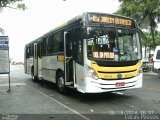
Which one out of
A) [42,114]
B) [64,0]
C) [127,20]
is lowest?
[42,114]

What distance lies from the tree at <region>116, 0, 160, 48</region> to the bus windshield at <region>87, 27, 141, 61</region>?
620 inches

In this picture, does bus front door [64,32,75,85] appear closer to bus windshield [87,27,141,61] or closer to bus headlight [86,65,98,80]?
bus windshield [87,27,141,61]

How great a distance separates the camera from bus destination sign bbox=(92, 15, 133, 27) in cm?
1189

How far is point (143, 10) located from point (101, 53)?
19.9 m

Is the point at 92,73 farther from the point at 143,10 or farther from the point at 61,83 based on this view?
the point at 143,10

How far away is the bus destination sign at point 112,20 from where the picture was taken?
1189 cm

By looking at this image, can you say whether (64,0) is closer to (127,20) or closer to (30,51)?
(127,20)

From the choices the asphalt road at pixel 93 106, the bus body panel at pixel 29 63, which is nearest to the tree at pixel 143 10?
the bus body panel at pixel 29 63

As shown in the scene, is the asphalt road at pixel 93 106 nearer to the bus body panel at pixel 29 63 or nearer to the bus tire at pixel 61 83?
the bus tire at pixel 61 83

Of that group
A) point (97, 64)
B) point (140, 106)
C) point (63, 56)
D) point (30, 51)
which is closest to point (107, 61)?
point (97, 64)

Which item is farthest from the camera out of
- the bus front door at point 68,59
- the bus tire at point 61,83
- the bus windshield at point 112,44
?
the bus tire at point 61,83

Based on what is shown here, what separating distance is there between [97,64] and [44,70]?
7041 mm

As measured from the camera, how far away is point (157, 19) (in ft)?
105

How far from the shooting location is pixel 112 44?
11977 mm
